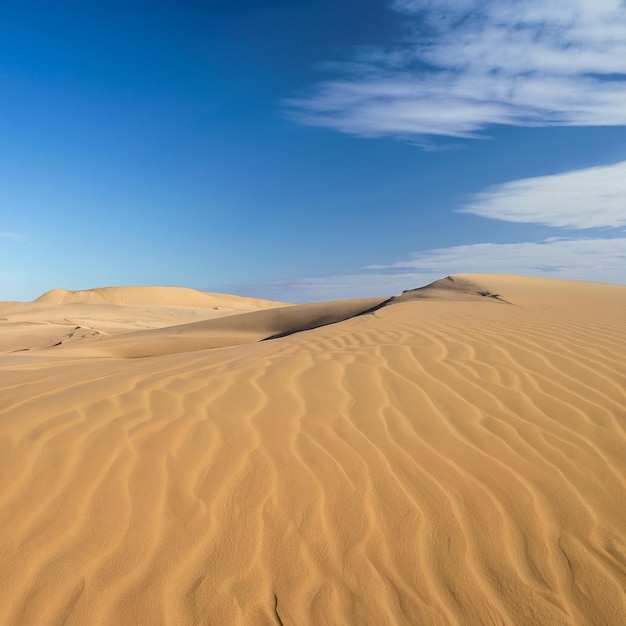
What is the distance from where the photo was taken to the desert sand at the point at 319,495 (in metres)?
1.84

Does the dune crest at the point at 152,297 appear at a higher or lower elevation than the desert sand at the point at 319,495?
higher

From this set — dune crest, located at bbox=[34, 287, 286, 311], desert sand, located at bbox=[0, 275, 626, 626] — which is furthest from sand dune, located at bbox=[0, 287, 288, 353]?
desert sand, located at bbox=[0, 275, 626, 626]

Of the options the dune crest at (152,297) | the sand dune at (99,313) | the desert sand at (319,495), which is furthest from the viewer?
the dune crest at (152,297)

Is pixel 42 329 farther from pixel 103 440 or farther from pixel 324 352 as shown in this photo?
pixel 103 440

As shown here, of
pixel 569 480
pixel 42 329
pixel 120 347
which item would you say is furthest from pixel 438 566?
pixel 42 329

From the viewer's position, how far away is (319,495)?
2396 mm

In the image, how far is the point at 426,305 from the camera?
35.5 feet

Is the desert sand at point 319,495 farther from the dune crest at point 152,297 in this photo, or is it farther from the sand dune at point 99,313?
the dune crest at point 152,297

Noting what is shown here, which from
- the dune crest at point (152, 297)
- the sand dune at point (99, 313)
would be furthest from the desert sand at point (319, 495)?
the dune crest at point (152, 297)

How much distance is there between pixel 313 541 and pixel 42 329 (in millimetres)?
18809

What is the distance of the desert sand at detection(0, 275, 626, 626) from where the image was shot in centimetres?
184

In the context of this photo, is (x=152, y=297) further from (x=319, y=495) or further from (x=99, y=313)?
(x=319, y=495)

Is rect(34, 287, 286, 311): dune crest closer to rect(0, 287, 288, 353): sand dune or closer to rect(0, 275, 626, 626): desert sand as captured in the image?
rect(0, 287, 288, 353): sand dune

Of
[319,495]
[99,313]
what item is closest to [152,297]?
[99,313]
